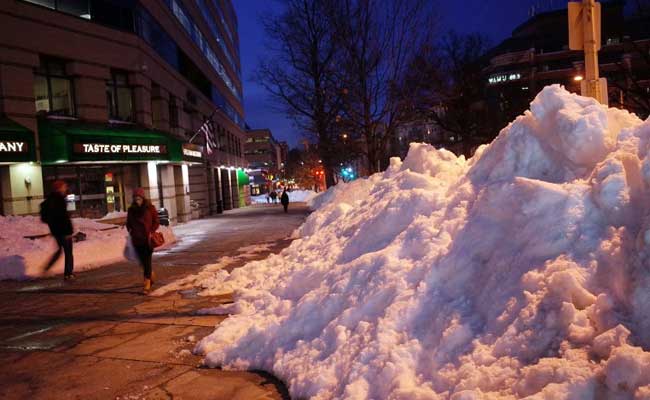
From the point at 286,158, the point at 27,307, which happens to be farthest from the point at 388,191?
the point at 286,158

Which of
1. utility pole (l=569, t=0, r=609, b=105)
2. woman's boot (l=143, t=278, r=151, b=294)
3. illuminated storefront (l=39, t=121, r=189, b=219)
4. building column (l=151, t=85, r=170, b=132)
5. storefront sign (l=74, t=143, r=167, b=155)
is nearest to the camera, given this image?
utility pole (l=569, t=0, r=609, b=105)

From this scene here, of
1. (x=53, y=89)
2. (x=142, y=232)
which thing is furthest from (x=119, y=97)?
(x=142, y=232)

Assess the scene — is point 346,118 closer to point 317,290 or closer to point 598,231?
point 317,290

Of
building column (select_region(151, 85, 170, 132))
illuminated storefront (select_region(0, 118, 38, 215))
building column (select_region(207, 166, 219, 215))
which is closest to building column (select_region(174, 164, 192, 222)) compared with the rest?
building column (select_region(151, 85, 170, 132))

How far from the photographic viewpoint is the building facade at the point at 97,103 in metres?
15.0

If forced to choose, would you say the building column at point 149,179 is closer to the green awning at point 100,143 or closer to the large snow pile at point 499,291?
the green awning at point 100,143

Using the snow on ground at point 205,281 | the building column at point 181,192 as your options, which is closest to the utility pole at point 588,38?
the snow on ground at point 205,281

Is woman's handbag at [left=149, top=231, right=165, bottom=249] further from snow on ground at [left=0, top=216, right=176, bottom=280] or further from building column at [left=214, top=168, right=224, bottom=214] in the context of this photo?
building column at [left=214, top=168, right=224, bottom=214]

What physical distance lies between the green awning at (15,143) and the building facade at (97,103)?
3 cm

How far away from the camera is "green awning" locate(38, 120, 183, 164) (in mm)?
15883

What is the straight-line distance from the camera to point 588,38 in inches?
286

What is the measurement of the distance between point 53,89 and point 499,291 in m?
17.5

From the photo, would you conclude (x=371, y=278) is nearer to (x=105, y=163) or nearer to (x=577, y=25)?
(x=577, y=25)

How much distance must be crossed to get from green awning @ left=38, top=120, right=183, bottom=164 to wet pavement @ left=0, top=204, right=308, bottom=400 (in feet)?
22.4
